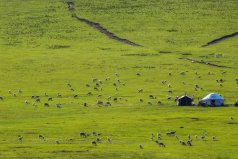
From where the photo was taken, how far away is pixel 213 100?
3784 inches

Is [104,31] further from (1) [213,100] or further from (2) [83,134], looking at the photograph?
(2) [83,134]

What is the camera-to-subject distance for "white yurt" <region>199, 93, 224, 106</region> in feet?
315

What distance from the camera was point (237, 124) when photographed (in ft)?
270

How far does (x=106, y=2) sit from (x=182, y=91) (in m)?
74.9

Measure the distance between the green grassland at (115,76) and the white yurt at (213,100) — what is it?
1688 mm

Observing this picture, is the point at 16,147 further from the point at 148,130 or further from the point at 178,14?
the point at 178,14

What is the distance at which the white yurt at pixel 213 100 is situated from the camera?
315 ft

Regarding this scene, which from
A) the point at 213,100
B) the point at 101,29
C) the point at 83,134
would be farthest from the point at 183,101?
the point at 101,29

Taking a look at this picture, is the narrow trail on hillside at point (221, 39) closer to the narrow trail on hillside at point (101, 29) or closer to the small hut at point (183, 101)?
the narrow trail on hillside at point (101, 29)

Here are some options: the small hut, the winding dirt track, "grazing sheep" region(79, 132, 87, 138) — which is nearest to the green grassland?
"grazing sheep" region(79, 132, 87, 138)

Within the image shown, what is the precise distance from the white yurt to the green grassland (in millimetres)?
1688

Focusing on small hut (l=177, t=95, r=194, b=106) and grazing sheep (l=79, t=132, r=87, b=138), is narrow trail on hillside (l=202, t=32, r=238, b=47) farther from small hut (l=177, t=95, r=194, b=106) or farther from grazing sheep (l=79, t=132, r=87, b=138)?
grazing sheep (l=79, t=132, r=87, b=138)

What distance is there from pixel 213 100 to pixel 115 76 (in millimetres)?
25348

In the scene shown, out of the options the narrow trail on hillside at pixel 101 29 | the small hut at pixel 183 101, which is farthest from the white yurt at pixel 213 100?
the narrow trail on hillside at pixel 101 29
